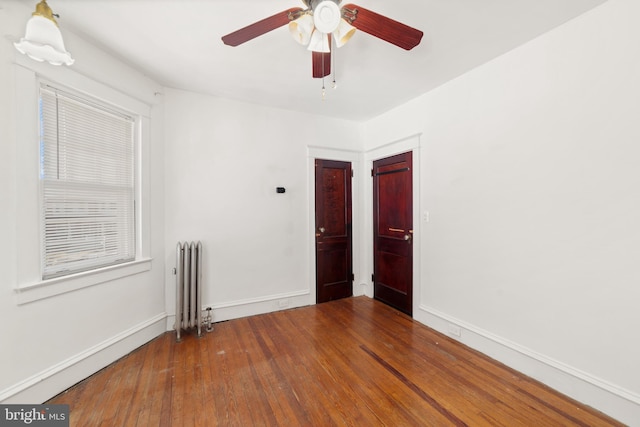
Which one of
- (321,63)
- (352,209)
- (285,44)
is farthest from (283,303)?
(285,44)

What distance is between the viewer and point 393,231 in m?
3.49

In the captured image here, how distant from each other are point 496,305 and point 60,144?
13.0 feet

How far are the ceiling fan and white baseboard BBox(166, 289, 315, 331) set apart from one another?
2789 mm

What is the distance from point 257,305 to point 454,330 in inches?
92.4

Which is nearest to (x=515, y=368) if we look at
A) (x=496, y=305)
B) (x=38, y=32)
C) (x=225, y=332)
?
(x=496, y=305)

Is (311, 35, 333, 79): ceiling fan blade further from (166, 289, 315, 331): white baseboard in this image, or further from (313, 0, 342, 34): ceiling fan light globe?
(166, 289, 315, 331): white baseboard

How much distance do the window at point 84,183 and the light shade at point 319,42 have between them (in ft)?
6.63

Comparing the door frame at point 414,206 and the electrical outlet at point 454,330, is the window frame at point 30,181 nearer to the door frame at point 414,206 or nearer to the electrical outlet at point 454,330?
the door frame at point 414,206

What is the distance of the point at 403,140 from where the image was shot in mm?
3281

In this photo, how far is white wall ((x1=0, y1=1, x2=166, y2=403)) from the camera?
162 centimetres

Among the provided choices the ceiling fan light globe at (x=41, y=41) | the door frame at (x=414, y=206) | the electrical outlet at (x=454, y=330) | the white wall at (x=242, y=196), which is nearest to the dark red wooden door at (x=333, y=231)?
the white wall at (x=242, y=196)

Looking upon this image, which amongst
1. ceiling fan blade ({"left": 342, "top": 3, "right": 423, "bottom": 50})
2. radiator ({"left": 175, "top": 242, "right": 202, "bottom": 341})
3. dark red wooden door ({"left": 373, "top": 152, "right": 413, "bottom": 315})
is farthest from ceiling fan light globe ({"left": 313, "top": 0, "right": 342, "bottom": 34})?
radiator ({"left": 175, "top": 242, "right": 202, "bottom": 341})

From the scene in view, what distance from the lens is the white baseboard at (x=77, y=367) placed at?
1.67 meters

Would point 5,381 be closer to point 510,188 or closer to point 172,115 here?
point 172,115
